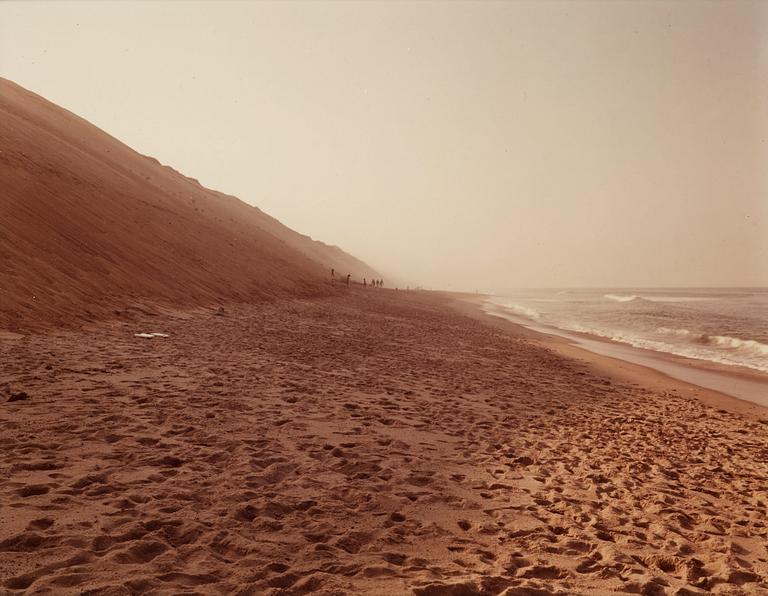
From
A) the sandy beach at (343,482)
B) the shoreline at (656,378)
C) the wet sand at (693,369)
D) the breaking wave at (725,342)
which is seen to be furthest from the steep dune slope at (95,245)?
the breaking wave at (725,342)

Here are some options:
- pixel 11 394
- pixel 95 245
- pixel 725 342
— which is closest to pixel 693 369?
pixel 725 342

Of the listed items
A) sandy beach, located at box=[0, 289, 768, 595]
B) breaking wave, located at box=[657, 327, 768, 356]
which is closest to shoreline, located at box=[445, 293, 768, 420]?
sandy beach, located at box=[0, 289, 768, 595]

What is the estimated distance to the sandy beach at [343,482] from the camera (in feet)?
11.9

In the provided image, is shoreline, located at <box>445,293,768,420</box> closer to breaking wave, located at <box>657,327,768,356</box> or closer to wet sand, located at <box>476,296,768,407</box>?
wet sand, located at <box>476,296,768,407</box>

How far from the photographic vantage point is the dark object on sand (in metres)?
6.18

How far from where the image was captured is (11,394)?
6301 mm

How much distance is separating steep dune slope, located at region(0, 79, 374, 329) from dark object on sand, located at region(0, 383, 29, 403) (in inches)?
153

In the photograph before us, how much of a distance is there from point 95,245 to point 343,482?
614 inches

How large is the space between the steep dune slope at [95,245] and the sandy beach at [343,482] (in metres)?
2.87

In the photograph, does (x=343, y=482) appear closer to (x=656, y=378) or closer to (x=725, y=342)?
(x=656, y=378)

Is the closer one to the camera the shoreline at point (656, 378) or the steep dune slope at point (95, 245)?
the shoreline at point (656, 378)

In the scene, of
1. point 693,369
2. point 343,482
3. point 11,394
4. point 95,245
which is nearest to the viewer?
point 343,482

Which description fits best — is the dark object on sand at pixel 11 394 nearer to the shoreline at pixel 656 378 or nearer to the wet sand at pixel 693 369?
the shoreline at pixel 656 378

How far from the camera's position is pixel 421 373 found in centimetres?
1140
